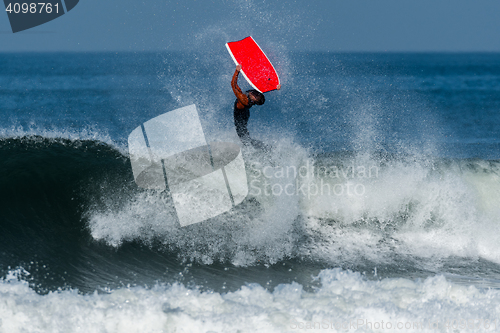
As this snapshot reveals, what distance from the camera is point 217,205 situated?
5.98 metres

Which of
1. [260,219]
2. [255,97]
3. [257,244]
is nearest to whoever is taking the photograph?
[257,244]

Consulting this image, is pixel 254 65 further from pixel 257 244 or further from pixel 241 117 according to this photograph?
pixel 257 244

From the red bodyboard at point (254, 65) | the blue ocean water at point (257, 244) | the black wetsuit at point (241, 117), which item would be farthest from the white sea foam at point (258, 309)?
the red bodyboard at point (254, 65)

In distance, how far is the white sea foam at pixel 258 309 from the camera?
3.64 meters

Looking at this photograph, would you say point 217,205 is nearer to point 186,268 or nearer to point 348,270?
point 186,268

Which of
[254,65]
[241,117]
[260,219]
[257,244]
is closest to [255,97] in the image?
[241,117]

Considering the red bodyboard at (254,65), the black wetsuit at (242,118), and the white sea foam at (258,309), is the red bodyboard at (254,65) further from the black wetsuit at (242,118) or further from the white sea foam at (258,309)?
the white sea foam at (258,309)

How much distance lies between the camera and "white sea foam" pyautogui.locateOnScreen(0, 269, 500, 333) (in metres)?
3.64

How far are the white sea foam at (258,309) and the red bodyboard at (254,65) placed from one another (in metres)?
3.36

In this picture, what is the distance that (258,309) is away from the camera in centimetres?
393

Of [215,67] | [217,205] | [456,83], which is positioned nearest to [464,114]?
[456,83]

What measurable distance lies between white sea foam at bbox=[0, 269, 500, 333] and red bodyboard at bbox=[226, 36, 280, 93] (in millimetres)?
3358

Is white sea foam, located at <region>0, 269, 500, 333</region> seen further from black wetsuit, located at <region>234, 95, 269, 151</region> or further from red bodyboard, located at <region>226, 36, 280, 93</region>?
red bodyboard, located at <region>226, 36, 280, 93</region>

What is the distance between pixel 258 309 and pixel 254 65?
13.7ft
